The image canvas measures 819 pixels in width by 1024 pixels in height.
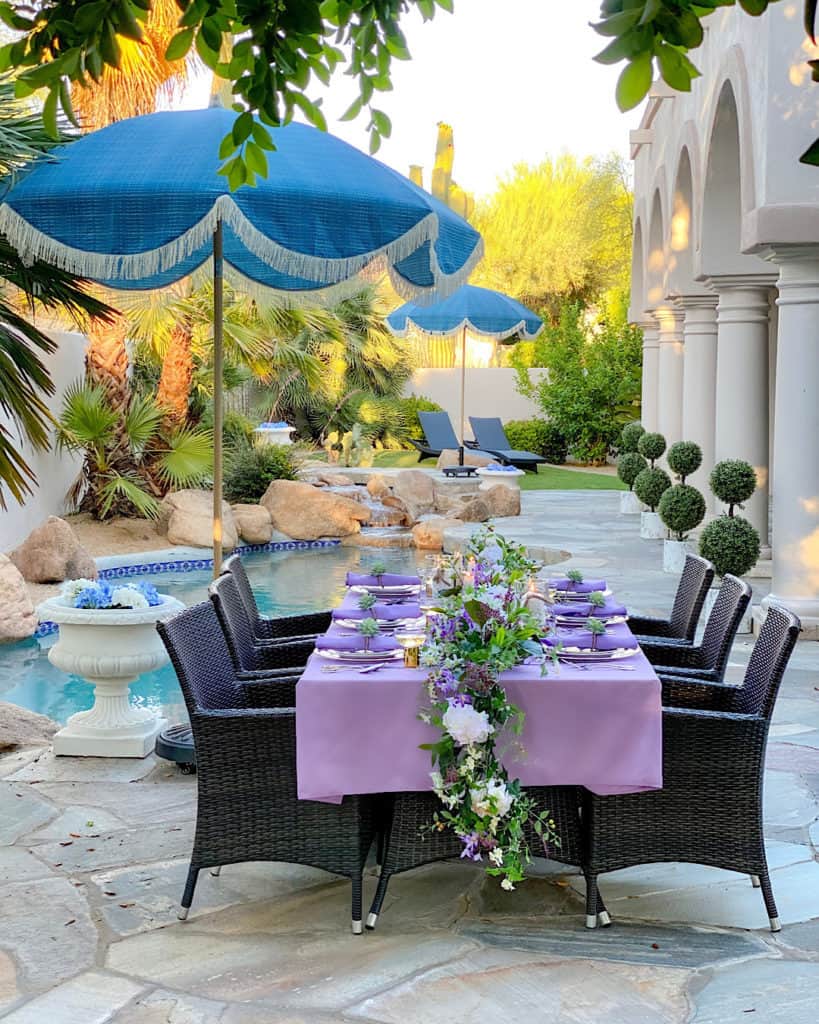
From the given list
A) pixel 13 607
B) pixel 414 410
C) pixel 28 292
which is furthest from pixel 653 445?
pixel 414 410

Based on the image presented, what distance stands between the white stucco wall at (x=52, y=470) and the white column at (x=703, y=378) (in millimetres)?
6412

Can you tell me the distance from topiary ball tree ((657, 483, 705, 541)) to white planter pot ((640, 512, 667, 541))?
109 inches

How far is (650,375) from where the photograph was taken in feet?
61.6

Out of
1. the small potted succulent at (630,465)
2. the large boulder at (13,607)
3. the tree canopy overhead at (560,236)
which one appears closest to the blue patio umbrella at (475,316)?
the small potted succulent at (630,465)

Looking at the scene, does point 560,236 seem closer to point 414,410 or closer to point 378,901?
point 414,410

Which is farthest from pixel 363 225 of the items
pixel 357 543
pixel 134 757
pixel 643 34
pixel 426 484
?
pixel 426 484

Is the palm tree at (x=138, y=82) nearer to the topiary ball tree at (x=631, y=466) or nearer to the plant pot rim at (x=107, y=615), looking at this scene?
the topiary ball tree at (x=631, y=466)


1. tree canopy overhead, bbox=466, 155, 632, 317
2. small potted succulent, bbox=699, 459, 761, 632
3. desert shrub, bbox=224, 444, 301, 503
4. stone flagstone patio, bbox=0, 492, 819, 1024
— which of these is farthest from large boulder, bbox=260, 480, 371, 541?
tree canopy overhead, bbox=466, 155, 632, 317

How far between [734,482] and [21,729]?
A: 5525mm

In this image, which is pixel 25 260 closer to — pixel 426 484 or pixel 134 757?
pixel 134 757

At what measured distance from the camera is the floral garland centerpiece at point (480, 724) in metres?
3.69

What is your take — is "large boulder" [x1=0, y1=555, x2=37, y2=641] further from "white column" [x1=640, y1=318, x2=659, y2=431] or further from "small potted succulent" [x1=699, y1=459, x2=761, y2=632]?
"white column" [x1=640, y1=318, x2=659, y2=431]

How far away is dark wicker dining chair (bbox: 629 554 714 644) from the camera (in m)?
5.16

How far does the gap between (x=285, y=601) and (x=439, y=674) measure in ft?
26.5
